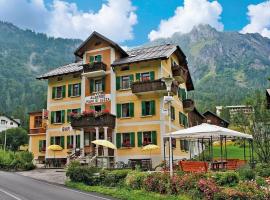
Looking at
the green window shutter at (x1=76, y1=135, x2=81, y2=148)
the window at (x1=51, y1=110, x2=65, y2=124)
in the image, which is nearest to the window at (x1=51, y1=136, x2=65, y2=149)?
the window at (x1=51, y1=110, x2=65, y2=124)

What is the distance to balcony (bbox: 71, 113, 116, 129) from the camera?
3300 centimetres

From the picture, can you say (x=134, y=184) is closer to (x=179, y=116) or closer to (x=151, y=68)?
(x=151, y=68)

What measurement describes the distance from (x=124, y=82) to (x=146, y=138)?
6.02m

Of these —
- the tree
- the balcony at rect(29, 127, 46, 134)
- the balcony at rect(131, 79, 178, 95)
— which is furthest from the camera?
the tree

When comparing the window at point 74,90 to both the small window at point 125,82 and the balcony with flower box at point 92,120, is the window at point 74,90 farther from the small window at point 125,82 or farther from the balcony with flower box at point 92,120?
the small window at point 125,82

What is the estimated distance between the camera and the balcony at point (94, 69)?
35.1 meters

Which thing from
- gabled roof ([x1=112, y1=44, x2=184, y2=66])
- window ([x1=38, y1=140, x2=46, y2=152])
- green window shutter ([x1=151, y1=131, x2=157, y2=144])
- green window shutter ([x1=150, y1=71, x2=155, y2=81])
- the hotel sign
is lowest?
window ([x1=38, y1=140, x2=46, y2=152])

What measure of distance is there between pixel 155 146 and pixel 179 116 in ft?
28.6

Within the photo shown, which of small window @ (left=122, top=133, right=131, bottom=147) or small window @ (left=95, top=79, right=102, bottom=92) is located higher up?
small window @ (left=95, top=79, right=102, bottom=92)

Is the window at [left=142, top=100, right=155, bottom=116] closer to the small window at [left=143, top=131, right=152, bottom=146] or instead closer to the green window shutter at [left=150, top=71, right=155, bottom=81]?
the small window at [left=143, top=131, right=152, bottom=146]

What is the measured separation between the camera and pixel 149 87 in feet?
106

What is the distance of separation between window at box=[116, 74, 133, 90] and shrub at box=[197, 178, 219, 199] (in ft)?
65.0

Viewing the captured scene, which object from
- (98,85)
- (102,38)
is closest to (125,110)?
(98,85)

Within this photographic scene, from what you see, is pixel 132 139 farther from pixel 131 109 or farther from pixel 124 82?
pixel 124 82
